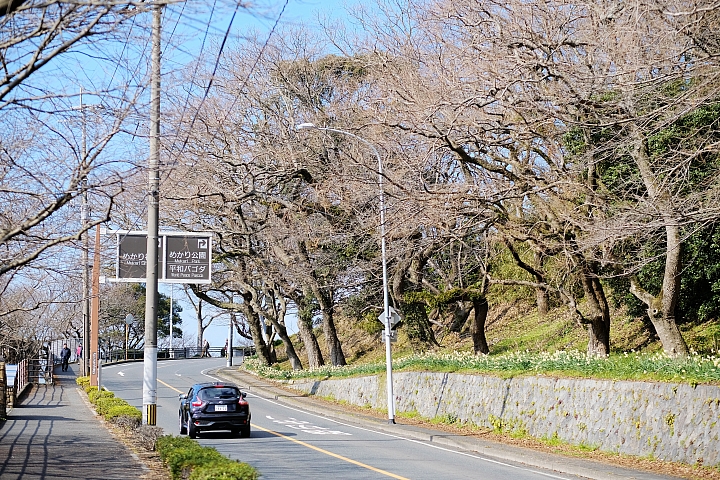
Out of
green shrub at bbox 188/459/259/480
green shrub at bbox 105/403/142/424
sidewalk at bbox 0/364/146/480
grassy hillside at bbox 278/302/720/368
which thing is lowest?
sidewalk at bbox 0/364/146/480

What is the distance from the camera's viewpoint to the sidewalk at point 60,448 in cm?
1312

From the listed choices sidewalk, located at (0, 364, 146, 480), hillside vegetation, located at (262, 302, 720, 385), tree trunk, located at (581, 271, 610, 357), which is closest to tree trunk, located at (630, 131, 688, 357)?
hillside vegetation, located at (262, 302, 720, 385)

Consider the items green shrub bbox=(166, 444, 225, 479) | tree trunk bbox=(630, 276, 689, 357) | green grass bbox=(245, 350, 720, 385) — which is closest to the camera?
green shrub bbox=(166, 444, 225, 479)

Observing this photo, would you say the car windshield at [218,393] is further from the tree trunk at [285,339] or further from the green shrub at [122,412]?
the tree trunk at [285,339]

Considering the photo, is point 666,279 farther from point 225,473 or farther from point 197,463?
point 225,473

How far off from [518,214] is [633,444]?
9.26 meters

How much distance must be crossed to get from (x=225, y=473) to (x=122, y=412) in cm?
1232

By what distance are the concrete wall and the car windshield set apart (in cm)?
667

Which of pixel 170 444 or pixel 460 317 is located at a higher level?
pixel 460 317

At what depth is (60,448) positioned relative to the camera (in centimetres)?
1658

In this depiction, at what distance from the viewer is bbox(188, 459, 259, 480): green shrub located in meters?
9.39

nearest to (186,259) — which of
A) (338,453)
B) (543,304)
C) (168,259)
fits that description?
(168,259)

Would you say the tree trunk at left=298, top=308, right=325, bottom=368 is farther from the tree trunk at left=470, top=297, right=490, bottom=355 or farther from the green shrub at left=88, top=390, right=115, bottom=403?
the green shrub at left=88, top=390, right=115, bottom=403

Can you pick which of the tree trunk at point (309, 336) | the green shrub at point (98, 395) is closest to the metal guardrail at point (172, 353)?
the tree trunk at point (309, 336)
